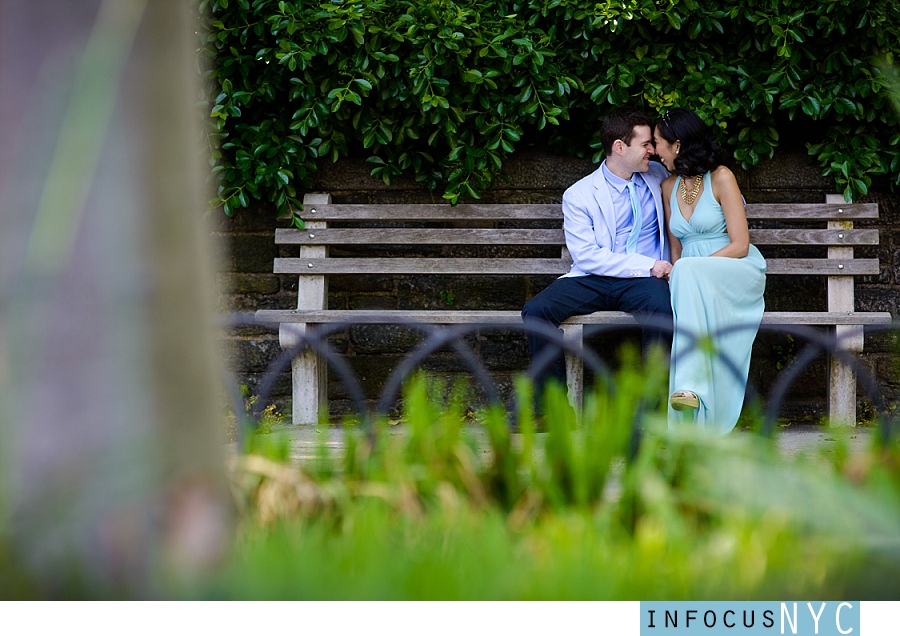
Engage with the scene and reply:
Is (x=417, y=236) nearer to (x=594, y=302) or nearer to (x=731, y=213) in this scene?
(x=594, y=302)

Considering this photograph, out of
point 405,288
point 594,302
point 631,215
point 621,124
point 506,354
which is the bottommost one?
point 506,354

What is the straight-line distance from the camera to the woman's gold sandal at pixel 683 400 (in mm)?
2912

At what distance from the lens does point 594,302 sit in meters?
3.47

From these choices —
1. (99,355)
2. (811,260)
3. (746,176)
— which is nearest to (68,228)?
(99,355)

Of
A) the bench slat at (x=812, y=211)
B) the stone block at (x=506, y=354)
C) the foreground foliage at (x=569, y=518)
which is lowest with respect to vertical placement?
A: the foreground foliage at (x=569, y=518)

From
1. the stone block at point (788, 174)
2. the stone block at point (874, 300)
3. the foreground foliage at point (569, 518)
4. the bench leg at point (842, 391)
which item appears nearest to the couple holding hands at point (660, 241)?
the bench leg at point (842, 391)

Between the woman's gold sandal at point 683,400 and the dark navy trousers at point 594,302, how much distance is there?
34 cm

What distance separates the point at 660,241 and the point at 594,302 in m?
0.49

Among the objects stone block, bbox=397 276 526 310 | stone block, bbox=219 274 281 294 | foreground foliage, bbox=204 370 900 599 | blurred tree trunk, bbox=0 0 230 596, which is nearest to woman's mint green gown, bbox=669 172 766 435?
stone block, bbox=397 276 526 310

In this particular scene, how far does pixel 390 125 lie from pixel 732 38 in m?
1.62

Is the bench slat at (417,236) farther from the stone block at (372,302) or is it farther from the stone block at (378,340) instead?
the stone block at (378,340)

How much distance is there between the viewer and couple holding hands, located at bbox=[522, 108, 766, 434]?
327 cm

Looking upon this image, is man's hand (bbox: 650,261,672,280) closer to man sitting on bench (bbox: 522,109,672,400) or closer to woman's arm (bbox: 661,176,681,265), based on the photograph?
man sitting on bench (bbox: 522,109,672,400)

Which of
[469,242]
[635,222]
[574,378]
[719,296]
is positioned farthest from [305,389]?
[719,296]
